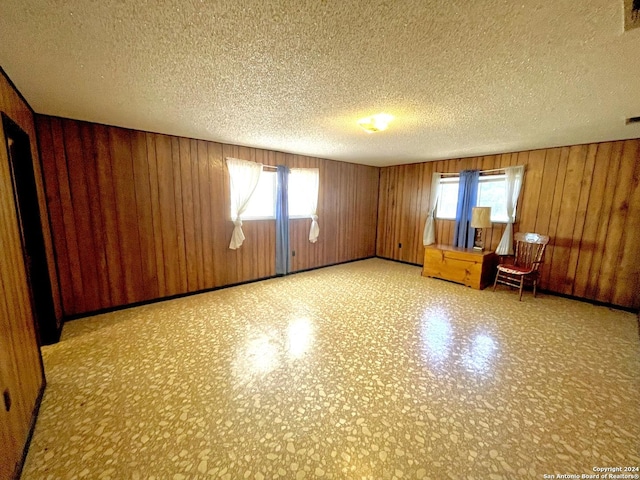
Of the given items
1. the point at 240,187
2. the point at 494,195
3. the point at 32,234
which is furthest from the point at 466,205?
the point at 32,234

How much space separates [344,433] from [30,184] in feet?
10.7

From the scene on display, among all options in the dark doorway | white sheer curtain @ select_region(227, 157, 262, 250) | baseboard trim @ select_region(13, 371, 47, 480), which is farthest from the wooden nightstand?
the dark doorway

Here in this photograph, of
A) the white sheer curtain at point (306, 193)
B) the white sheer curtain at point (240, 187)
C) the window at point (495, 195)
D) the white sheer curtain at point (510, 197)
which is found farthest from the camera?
the white sheer curtain at point (306, 193)

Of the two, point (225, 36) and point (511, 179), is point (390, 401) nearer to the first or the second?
point (225, 36)

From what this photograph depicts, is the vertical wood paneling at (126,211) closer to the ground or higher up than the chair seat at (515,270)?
higher up

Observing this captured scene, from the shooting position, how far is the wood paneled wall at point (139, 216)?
271 cm

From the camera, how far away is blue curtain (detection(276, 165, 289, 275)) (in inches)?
168

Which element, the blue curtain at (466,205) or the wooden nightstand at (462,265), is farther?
the blue curtain at (466,205)

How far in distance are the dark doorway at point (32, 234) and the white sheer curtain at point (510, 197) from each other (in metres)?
5.79

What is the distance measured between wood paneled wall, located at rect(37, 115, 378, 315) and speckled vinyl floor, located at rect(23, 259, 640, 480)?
1.49ft

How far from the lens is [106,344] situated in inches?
91.5

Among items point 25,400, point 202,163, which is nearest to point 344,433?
point 25,400

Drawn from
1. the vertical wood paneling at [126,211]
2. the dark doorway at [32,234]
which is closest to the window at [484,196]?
the vertical wood paneling at [126,211]

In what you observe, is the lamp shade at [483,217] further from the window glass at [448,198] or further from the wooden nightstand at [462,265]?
the window glass at [448,198]
